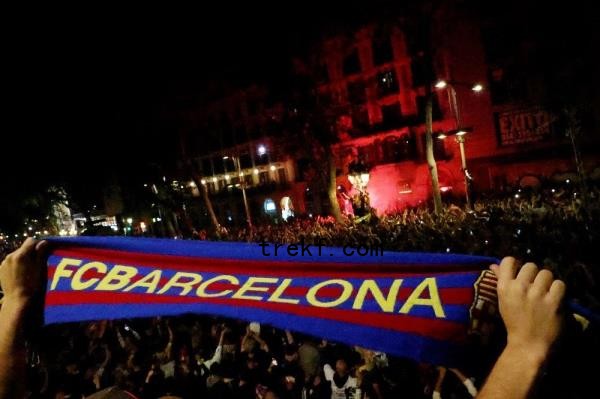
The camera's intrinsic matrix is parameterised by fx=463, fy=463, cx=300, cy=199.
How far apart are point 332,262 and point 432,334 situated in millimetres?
633

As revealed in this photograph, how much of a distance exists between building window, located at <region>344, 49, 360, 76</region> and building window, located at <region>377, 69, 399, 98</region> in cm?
253

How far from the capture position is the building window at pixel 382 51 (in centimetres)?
3862

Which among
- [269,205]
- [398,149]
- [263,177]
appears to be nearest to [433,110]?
[398,149]

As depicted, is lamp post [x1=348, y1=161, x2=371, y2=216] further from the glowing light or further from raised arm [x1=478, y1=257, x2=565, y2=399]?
the glowing light

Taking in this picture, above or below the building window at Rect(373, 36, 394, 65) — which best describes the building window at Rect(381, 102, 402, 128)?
below

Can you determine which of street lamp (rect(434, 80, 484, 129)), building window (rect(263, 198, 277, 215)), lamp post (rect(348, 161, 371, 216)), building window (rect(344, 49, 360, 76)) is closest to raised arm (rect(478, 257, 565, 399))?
street lamp (rect(434, 80, 484, 129))

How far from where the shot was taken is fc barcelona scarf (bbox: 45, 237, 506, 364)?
178 cm

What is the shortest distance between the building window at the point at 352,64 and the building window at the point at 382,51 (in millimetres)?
1837

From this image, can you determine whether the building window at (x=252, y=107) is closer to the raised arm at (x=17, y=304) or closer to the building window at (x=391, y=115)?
the building window at (x=391, y=115)

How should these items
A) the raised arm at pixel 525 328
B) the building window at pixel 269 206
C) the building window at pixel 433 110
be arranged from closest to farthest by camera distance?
the raised arm at pixel 525 328 → the building window at pixel 433 110 → the building window at pixel 269 206

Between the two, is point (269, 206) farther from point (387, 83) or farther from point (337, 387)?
point (337, 387)

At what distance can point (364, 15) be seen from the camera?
116 ft

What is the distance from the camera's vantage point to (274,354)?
7359 millimetres

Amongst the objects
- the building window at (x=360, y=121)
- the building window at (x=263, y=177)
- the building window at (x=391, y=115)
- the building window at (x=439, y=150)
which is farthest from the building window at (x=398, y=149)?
the building window at (x=263, y=177)
